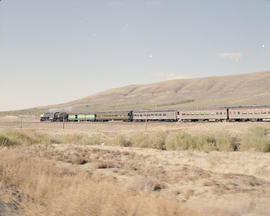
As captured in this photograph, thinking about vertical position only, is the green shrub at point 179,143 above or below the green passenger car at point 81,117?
below

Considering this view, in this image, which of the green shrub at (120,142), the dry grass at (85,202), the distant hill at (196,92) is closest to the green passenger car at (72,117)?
the green shrub at (120,142)

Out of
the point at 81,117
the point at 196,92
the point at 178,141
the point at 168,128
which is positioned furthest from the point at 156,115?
the point at 196,92

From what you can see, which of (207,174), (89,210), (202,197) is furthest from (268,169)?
(89,210)

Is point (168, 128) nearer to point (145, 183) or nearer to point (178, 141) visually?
point (178, 141)

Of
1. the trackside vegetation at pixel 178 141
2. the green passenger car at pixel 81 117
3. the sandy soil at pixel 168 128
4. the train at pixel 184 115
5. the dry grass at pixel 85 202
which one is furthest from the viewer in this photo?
the green passenger car at pixel 81 117

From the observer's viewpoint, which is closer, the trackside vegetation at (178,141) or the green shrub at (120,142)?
the trackside vegetation at (178,141)

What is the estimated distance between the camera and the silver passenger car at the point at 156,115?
62.4 meters

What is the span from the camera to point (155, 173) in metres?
14.8

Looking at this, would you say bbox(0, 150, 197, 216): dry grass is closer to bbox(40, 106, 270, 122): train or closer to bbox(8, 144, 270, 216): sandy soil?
bbox(8, 144, 270, 216): sandy soil

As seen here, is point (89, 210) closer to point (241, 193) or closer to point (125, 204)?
point (125, 204)

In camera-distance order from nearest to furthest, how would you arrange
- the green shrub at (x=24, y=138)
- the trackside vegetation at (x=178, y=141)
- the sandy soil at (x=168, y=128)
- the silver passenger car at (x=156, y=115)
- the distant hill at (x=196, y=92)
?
1. the trackside vegetation at (x=178, y=141)
2. the green shrub at (x=24, y=138)
3. the sandy soil at (x=168, y=128)
4. the silver passenger car at (x=156, y=115)
5. the distant hill at (x=196, y=92)

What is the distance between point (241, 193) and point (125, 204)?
18.9ft

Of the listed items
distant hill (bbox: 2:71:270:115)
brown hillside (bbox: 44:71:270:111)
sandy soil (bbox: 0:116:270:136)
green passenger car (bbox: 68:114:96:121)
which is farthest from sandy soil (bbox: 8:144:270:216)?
brown hillside (bbox: 44:71:270:111)

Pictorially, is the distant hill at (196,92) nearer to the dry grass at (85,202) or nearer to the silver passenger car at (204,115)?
the silver passenger car at (204,115)
